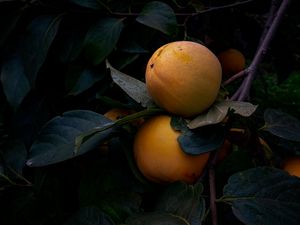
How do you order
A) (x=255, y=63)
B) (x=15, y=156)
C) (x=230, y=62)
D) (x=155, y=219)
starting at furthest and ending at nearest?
(x=230, y=62)
(x=15, y=156)
(x=255, y=63)
(x=155, y=219)

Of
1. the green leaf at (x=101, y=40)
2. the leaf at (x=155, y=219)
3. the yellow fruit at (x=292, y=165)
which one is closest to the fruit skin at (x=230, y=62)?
the green leaf at (x=101, y=40)

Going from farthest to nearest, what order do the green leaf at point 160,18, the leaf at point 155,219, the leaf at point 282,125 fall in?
the green leaf at point 160,18 → the leaf at point 282,125 → the leaf at point 155,219

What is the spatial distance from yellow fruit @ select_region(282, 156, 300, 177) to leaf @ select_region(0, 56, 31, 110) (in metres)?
0.56

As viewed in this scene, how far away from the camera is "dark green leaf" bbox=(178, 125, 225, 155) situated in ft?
2.13

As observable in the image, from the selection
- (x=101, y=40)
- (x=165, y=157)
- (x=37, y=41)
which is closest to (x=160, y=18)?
(x=101, y=40)

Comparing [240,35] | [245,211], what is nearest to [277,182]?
[245,211]

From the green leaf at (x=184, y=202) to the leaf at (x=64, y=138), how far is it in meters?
0.14

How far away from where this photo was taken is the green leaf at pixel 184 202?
1.95 feet

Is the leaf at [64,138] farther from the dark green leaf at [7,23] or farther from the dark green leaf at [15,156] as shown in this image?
the dark green leaf at [7,23]

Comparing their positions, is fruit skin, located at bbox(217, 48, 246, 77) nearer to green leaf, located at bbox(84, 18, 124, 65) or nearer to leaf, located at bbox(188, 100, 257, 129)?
green leaf, located at bbox(84, 18, 124, 65)

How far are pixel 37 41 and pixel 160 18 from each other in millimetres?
265

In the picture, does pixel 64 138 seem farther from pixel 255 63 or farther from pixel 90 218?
pixel 255 63

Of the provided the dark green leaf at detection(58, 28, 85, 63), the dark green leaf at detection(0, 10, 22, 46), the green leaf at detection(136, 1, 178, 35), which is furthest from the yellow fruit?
the dark green leaf at detection(0, 10, 22, 46)

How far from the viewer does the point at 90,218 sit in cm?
67
